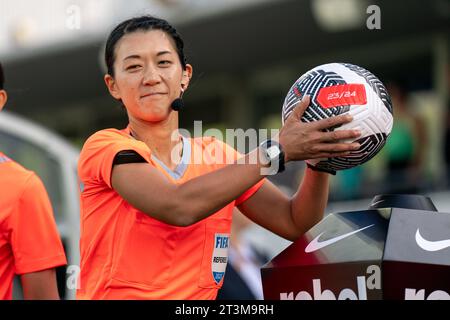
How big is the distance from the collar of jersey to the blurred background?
4.39m

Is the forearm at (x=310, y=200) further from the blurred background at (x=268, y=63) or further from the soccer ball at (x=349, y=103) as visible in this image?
the blurred background at (x=268, y=63)

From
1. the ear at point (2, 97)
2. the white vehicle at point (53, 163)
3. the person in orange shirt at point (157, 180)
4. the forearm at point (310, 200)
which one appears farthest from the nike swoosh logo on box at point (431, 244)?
the white vehicle at point (53, 163)

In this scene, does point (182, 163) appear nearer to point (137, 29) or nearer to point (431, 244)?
point (137, 29)

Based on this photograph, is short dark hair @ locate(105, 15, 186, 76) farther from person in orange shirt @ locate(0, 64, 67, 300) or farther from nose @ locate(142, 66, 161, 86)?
person in orange shirt @ locate(0, 64, 67, 300)

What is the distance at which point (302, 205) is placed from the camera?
150 inches

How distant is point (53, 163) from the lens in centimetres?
715

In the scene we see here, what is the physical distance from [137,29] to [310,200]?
90 centimetres

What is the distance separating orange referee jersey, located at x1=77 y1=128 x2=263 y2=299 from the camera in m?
3.40

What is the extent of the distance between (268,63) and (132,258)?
39.6 ft

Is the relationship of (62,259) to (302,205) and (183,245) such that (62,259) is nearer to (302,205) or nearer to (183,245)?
(183,245)

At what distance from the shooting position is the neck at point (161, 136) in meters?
3.53

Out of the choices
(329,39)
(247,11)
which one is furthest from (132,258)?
(329,39)

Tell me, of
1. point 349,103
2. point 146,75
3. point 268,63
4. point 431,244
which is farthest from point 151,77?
point 268,63

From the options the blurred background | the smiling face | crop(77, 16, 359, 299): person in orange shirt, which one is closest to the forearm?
crop(77, 16, 359, 299): person in orange shirt
